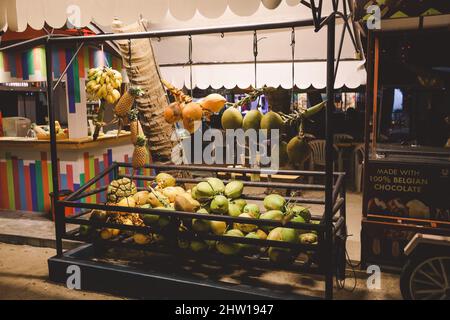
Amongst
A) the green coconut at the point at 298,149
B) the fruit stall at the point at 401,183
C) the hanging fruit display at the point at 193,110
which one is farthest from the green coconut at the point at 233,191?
the fruit stall at the point at 401,183

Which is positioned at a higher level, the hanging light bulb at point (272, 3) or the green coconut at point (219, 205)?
the hanging light bulb at point (272, 3)

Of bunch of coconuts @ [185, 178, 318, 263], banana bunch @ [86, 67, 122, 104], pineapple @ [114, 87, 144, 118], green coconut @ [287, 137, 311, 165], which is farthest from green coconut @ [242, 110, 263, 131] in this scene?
banana bunch @ [86, 67, 122, 104]

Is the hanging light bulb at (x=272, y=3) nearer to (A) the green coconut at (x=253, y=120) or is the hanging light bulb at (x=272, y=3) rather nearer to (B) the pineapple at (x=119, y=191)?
(A) the green coconut at (x=253, y=120)

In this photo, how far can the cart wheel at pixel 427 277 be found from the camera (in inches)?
143

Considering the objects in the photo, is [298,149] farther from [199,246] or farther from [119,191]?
[119,191]

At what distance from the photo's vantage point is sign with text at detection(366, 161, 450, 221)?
4309 millimetres

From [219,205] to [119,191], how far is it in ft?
4.11

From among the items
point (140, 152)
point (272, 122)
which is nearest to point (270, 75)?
point (140, 152)

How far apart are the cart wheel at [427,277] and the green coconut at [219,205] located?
171 centimetres

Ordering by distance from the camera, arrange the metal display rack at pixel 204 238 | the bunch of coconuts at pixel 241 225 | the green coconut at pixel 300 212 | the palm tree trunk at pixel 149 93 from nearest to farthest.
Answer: the metal display rack at pixel 204 238 → the bunch of coconuts at pixel 241 225 → the green coconut at pixel 300 212 → the palm tree trunk at pixel 149 93

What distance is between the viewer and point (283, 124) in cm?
322

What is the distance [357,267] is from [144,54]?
144 inches

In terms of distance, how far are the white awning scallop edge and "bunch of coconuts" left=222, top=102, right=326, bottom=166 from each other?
5.67 meters

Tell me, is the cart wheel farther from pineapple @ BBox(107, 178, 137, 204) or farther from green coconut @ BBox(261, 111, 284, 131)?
pineapple @ BBox(107, 178, 137, 204)
